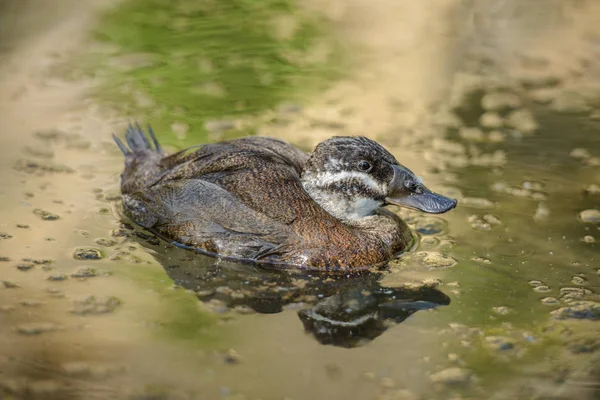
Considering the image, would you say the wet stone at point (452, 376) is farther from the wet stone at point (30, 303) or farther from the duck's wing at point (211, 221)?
the wet stone at point (30, 303)

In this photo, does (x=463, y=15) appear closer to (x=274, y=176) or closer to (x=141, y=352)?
(x=274, y=176)

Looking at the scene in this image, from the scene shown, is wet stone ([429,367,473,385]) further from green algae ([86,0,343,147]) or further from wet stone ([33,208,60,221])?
green algae ([86,0,343,147])

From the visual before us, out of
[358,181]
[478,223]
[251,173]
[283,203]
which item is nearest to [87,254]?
[251,173]

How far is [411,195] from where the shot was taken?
265 inches

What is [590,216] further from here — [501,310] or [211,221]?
[211,221]

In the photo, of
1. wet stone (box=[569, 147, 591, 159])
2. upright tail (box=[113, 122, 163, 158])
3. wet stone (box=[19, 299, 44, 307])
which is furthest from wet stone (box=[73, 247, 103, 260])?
wet stone (box=[569, 147, 591, 159])

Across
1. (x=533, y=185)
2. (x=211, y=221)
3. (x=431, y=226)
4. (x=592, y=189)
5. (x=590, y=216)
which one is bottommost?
(x=211, y=221)

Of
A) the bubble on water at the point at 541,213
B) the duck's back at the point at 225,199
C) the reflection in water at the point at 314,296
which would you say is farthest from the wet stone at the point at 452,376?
the bubble on water at the point at 541,213

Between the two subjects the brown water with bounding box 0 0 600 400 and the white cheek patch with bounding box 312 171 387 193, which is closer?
the brown water with bounding box 0 0 600 400

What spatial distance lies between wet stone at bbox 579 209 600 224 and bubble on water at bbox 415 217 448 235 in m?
1.09

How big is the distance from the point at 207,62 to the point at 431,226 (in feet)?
13.6

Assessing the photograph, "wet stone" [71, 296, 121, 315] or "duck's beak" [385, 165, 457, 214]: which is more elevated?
"duck's beak" [385, 165, 457, 214]

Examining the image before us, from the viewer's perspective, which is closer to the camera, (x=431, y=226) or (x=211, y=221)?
(x=211, y=221)

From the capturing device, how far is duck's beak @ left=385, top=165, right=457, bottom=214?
6.65 m
